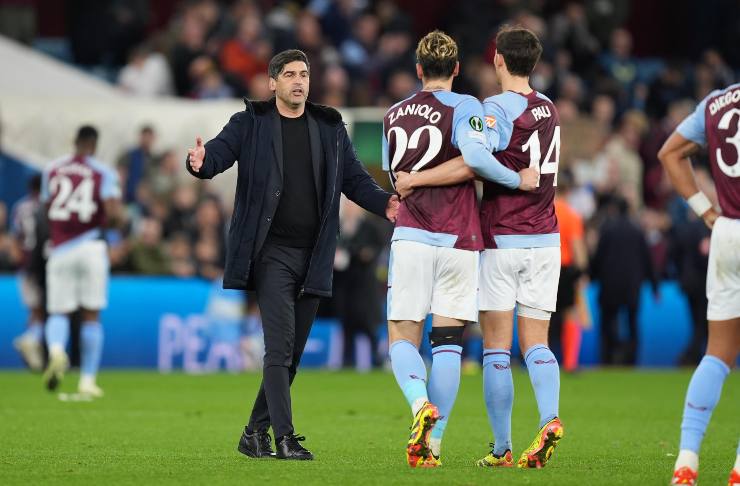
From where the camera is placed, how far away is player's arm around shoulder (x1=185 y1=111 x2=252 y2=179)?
880 centimetres

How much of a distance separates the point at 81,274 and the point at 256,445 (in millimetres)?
6672

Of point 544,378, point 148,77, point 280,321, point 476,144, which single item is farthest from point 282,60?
point 148,77

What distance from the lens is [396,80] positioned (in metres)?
24.5

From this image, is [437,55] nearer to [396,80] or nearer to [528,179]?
[528,179]

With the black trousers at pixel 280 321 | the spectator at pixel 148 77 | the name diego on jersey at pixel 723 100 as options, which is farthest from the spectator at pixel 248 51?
the name diego on jersey at pixel 723 100

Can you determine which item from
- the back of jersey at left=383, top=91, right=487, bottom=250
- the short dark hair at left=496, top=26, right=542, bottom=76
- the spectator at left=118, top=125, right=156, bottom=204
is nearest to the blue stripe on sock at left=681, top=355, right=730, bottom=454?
the back of jersey at left=383, top=91, right=487, bottom=250

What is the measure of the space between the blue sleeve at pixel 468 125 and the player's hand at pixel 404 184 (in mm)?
333

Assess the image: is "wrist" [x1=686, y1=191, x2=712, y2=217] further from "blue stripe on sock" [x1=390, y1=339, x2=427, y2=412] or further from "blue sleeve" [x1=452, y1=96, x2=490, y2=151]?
"blue stripe on sock" [x1=390, y1=339, x2=427, y2=412]

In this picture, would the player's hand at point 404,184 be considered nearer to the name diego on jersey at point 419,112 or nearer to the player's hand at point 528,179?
the name diego on jersey at point 419,112

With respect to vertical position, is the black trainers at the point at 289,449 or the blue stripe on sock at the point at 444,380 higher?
the blue stripe on sock at the point at 444,380

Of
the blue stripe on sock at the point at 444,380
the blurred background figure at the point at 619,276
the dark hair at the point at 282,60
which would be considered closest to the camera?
the blue stripe on sock at the point at 444,380

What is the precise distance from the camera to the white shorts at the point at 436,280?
8.70 metres

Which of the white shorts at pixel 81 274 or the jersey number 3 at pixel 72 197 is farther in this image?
the white shorts at pixel 81 274

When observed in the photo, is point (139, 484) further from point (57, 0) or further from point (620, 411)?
point (57, 0)
